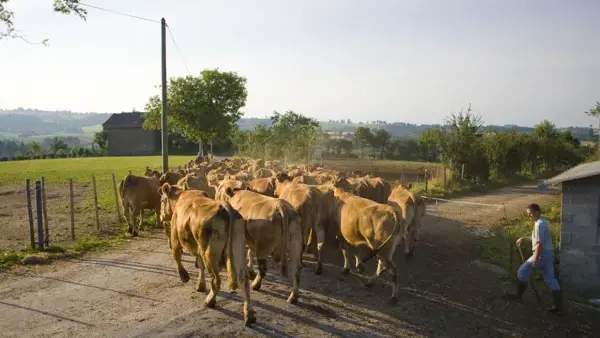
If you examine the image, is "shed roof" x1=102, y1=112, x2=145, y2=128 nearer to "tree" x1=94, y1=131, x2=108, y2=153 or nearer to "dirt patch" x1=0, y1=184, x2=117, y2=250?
"tree" x1=94, y1=131, x2=108, y2=153

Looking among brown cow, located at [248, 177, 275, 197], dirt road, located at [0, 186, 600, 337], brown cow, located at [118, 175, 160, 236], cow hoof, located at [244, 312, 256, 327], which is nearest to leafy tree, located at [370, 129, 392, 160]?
brown cow, located at [248, 177, 275, 197]

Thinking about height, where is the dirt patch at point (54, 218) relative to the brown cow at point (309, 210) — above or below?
below

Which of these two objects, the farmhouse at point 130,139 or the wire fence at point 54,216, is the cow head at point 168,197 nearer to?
the wire fence at point 54,216

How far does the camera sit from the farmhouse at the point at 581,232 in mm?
10887

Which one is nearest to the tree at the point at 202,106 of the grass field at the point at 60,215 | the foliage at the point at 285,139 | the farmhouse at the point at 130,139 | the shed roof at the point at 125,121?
the foliage at the point at 285,139

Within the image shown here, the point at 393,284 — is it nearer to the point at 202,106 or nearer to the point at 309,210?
the point at 309,210

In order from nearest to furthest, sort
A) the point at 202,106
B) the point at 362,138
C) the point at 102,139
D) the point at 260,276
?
the point at 260,276, the point at 202,106, the point at 102,139, the point at 362,138

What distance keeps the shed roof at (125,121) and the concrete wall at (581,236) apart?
7833 centimetres

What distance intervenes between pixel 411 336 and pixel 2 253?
403 inches

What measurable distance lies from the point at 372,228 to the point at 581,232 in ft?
17.0

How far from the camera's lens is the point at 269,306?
28.8ft

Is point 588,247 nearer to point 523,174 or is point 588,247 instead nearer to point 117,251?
point 117,251

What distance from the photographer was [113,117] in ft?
288

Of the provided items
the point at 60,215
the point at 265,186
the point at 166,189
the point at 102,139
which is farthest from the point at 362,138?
the point at 166,189
